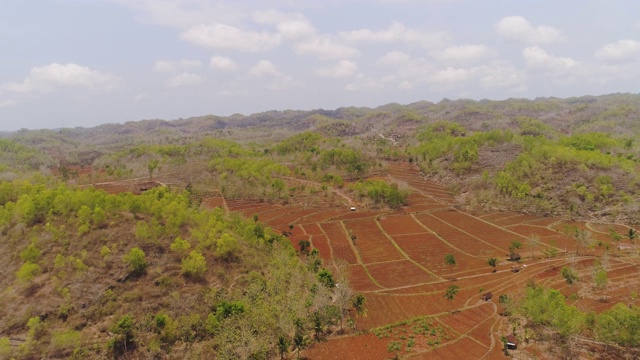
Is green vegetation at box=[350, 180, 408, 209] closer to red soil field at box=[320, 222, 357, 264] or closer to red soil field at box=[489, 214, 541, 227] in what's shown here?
A: red soil field at box=[320, 222, 357, 264]

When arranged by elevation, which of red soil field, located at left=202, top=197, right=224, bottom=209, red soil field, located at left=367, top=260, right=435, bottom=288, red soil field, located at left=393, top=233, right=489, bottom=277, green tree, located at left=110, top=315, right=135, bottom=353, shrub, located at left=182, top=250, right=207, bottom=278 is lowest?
red soil field, located at left=367, top=260, right=435, bottom=288

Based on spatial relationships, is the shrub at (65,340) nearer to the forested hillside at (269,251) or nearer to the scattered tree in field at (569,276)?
the forested hillside at (269,251)

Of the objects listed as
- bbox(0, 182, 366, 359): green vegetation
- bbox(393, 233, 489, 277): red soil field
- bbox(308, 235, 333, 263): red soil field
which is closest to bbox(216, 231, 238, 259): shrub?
bbox(0, 182, 366, 359): green vegetation

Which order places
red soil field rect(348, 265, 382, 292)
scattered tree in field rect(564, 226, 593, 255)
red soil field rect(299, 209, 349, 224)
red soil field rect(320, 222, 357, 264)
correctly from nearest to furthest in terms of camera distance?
1. red soil field rect(348, 265, 382, 292)
2. scattered tree in field rect(564, 226, 593, 255)
3. red soil field rect(320, 222, 357, 264)
4. red soil field rect(299, 209, 349, 224)

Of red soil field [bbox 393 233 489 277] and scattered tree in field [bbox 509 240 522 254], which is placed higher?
scattered tree in field [bbox 509 240 522 254]

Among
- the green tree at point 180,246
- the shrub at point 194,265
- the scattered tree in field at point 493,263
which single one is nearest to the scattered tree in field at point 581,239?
the scattered tree in field at point 493,263

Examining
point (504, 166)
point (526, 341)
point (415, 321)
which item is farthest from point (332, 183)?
point (526, 341)

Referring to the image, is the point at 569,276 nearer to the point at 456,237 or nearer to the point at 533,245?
the point at 533,245

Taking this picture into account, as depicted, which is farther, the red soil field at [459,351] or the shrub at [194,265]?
the shrub at [194,265]
